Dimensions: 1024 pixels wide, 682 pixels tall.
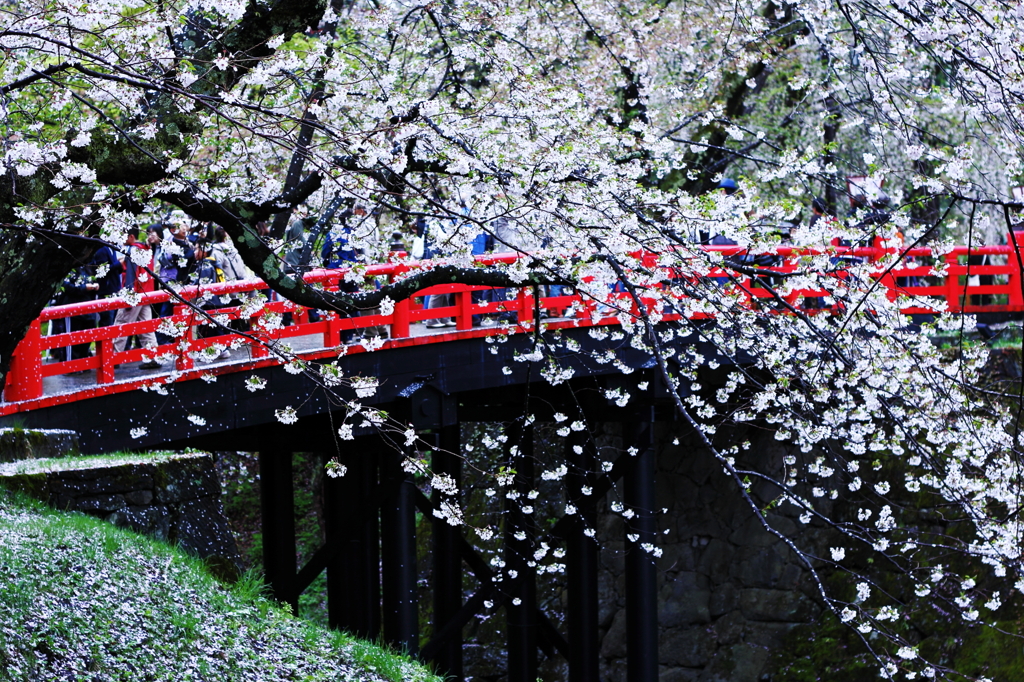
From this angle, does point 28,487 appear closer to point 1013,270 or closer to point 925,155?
point 925,155

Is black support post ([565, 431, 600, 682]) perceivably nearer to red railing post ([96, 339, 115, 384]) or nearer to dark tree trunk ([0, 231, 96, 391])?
red railing post ([96, 339, 115, 384])

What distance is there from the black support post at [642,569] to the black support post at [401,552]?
2597 mm

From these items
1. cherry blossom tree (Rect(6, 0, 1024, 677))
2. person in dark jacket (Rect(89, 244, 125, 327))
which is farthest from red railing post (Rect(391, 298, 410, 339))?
person in dark jacket (Rect(89, 244, 125, 327))

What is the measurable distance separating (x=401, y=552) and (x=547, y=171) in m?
4.08

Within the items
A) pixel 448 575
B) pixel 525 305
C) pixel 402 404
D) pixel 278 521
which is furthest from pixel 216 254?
pixel 448 575

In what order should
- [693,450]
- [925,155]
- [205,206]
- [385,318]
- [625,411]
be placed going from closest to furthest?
[205,206]
[925,155]
[385,318]
[625,411]
[693,450]

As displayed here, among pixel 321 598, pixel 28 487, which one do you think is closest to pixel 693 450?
pixel 321 598

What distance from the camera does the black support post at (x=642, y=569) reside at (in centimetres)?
1052

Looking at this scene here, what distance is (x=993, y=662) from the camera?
36.5 feet

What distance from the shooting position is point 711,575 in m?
14.0

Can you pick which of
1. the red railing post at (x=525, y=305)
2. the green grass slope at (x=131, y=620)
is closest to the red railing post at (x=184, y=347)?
the green grass slope at (x=131, y=620)

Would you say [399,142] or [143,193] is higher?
[399,142]

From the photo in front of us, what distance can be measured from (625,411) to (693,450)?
3.92 metres

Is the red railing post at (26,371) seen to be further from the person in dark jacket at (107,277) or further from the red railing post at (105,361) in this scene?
the person in dark jacket at (107,277)
